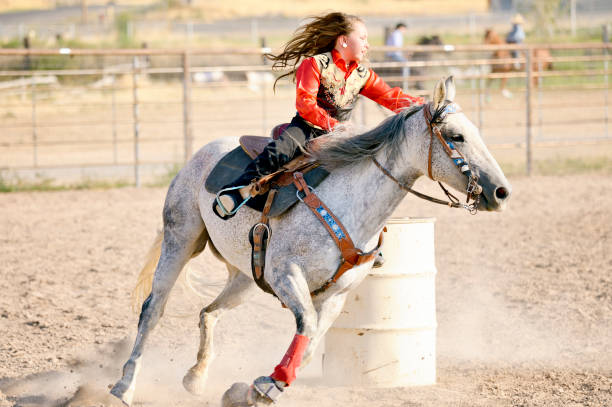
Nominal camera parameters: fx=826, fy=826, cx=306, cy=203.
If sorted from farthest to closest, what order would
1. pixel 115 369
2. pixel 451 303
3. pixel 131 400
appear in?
pixel 451 303
pixel 115 369
pixel 131 400

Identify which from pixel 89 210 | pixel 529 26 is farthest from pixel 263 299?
pixel 529 26

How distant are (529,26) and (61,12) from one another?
25821 millimetres

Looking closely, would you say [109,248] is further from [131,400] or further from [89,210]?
[131,400]

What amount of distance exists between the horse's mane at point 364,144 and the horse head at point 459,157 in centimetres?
16

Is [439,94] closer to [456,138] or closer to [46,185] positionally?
[456,138]

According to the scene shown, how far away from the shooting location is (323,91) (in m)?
4.16

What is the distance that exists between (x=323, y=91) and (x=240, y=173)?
617 millimetres

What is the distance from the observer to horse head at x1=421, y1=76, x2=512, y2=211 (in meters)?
3.50

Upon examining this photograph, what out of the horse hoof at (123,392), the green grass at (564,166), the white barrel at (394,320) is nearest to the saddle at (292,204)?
the white barrel at (394,320)

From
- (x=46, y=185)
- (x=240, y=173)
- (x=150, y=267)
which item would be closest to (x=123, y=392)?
(x=150, y=267)

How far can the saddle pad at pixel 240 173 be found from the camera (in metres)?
3.95

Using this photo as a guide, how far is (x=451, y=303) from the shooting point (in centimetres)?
658

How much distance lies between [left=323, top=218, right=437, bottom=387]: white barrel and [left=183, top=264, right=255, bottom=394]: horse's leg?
2.02ft

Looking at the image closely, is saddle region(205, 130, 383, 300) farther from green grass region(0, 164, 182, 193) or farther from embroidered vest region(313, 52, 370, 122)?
green grass region(0, 164, 182, 193)
